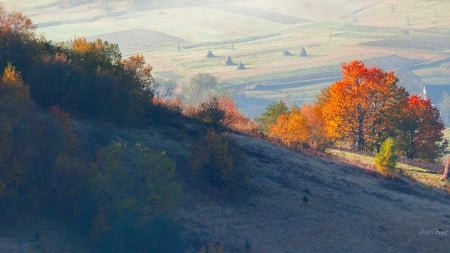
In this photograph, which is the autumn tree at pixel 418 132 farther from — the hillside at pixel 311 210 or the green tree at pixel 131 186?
the green tree at pixel 131 186

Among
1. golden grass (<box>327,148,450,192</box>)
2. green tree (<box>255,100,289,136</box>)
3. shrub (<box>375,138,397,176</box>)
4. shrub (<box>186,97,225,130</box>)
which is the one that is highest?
shrub (<box>186,97,225,130</box>)

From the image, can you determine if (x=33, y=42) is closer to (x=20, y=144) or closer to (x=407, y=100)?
(x=20, y=144)

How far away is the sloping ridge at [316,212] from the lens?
126 feet

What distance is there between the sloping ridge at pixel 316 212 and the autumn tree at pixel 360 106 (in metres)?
23.4

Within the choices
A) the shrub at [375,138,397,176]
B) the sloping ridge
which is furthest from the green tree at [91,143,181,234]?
the shrub at [375,138,397,176]

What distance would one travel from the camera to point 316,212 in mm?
42250

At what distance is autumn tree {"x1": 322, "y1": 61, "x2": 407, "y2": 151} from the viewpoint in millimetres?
74438

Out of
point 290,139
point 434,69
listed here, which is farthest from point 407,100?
point 434,69

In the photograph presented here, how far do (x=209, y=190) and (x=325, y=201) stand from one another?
5895 mm

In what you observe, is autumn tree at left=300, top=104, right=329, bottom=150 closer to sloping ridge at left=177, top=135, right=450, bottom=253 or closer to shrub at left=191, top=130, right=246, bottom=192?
sloping ridge at left=177, top=135, right=450, bottom=253

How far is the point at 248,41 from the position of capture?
200 metres

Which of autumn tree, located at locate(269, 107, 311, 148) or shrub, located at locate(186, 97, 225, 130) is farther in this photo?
autumn tree, located at locate(269, 107, 311, 148)

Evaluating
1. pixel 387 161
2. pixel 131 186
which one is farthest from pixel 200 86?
pixel 131 186

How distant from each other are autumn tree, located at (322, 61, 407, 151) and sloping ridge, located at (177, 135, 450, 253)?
76.8ft
